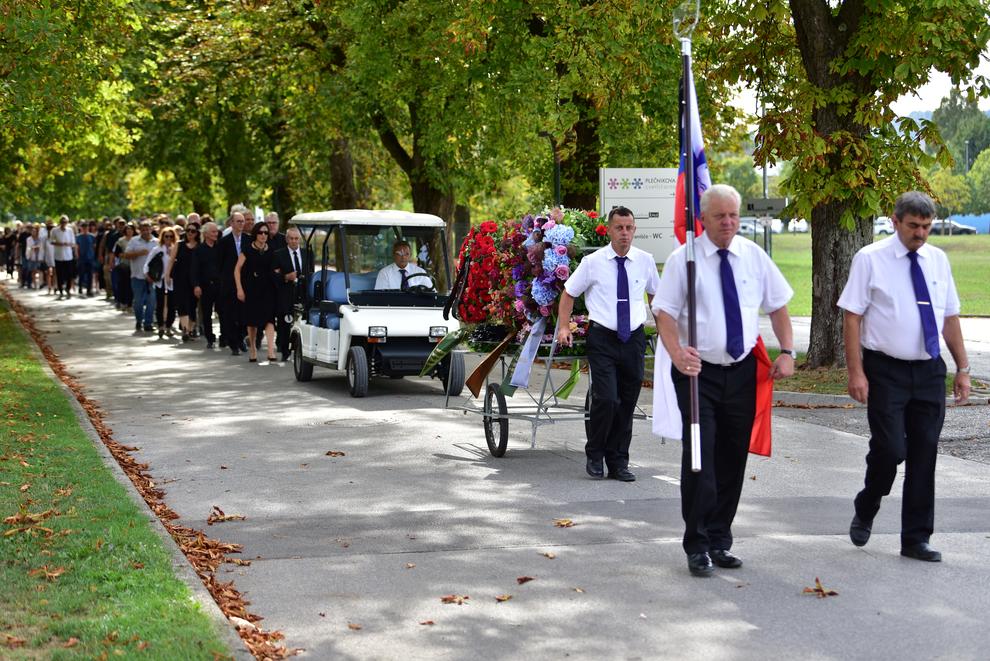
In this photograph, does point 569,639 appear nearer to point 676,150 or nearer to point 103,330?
point 676,150

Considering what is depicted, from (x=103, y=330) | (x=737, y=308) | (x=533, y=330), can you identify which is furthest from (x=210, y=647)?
(x=103, y=330)

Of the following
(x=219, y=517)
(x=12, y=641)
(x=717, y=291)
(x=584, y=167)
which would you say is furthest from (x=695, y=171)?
(x=584, y=167)

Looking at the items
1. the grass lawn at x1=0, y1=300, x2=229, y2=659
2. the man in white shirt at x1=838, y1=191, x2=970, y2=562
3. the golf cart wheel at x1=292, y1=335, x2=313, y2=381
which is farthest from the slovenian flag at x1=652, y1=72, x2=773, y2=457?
the golf cart wheel at x1=292, y1=335, x2=313, y2=381

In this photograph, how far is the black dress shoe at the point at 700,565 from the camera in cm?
737

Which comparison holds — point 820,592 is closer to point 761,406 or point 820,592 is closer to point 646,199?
point 761,406

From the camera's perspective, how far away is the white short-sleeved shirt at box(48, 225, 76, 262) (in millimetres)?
37469

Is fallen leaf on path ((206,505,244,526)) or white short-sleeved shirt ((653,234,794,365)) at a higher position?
white short-sleeved shirt ((653,234,794,365))

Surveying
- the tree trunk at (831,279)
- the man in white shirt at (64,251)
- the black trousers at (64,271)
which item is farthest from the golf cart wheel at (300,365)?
the black trousers at (64,271)

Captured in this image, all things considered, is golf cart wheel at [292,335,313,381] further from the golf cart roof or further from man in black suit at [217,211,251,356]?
man in black suit at [217,211,251,356]

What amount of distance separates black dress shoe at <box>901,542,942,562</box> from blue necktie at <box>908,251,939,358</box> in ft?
3.23

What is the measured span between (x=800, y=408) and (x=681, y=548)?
7794 millimetres

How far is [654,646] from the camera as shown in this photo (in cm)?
612

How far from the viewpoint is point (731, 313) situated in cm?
733

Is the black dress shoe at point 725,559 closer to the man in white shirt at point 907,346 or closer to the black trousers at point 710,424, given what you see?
the black trousers at point 710,424
